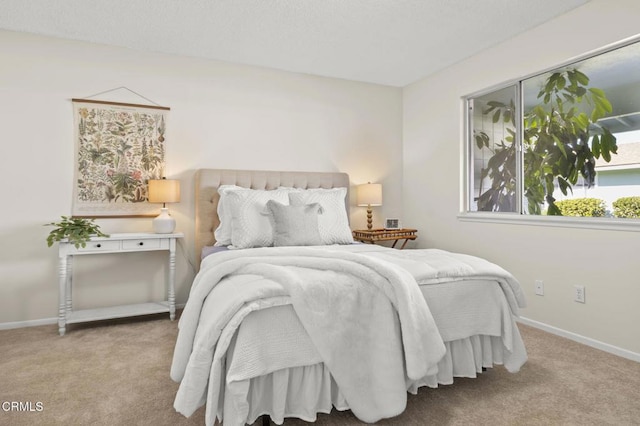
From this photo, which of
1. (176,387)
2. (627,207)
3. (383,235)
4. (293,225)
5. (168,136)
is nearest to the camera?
(176,387)

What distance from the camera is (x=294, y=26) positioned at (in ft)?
10.2

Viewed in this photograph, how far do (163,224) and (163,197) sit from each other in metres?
0.24

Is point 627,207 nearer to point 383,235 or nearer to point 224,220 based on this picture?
point 383,235

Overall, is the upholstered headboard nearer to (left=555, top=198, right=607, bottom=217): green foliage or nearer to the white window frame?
the white window frame

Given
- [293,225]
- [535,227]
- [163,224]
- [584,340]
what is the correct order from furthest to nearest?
[163,224], [535,227], [293,225], [584,340]

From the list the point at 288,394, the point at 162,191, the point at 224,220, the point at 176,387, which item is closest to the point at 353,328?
the point at 288,394

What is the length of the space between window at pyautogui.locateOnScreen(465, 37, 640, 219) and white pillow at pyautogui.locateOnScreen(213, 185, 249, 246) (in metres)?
2.40

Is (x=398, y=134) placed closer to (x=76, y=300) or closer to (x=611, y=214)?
(x=611, y=214)

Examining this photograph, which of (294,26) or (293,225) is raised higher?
(294,26)

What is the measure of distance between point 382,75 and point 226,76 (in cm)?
172

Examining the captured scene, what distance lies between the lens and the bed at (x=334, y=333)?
4.99ft

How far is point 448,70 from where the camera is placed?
4.06 meters

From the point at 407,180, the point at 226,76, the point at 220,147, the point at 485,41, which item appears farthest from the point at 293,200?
the point at 485,41

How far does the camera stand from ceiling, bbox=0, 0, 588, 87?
2783mm
